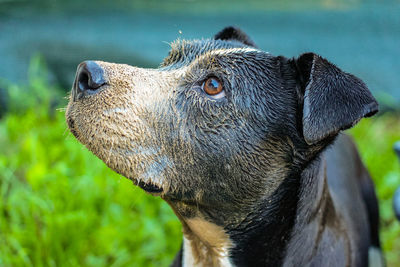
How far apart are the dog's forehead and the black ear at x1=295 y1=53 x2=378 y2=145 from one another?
1.43 feet

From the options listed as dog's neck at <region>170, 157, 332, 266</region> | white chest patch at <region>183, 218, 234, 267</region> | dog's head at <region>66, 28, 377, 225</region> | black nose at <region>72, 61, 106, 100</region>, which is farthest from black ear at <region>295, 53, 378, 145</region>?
black nose at <region>72, 61, 106, 100</region>

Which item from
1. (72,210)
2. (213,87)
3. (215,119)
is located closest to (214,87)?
(213,87)

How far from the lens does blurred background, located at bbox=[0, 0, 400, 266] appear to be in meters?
3.30

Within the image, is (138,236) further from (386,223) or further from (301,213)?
(386,223)

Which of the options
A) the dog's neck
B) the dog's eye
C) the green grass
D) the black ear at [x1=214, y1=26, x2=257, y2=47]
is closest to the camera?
the dog's eye

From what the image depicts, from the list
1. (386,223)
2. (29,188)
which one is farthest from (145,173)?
(386,223)

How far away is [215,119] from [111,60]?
3219mm

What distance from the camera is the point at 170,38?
5242mm

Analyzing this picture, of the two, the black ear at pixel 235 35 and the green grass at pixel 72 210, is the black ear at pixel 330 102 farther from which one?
the green grass at pixel 72 210

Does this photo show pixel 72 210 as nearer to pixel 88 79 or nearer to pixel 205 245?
pixel 205 245

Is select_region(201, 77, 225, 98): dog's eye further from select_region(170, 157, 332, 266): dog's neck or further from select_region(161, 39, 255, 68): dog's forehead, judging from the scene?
select_region(170, 157, 332, 266): dog's neck

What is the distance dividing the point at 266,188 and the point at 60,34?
3.54m

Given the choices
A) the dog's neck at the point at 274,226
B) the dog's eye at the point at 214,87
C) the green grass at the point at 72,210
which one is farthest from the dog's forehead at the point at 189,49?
the green grass at the point at 72,210

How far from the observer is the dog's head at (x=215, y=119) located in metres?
2.04
